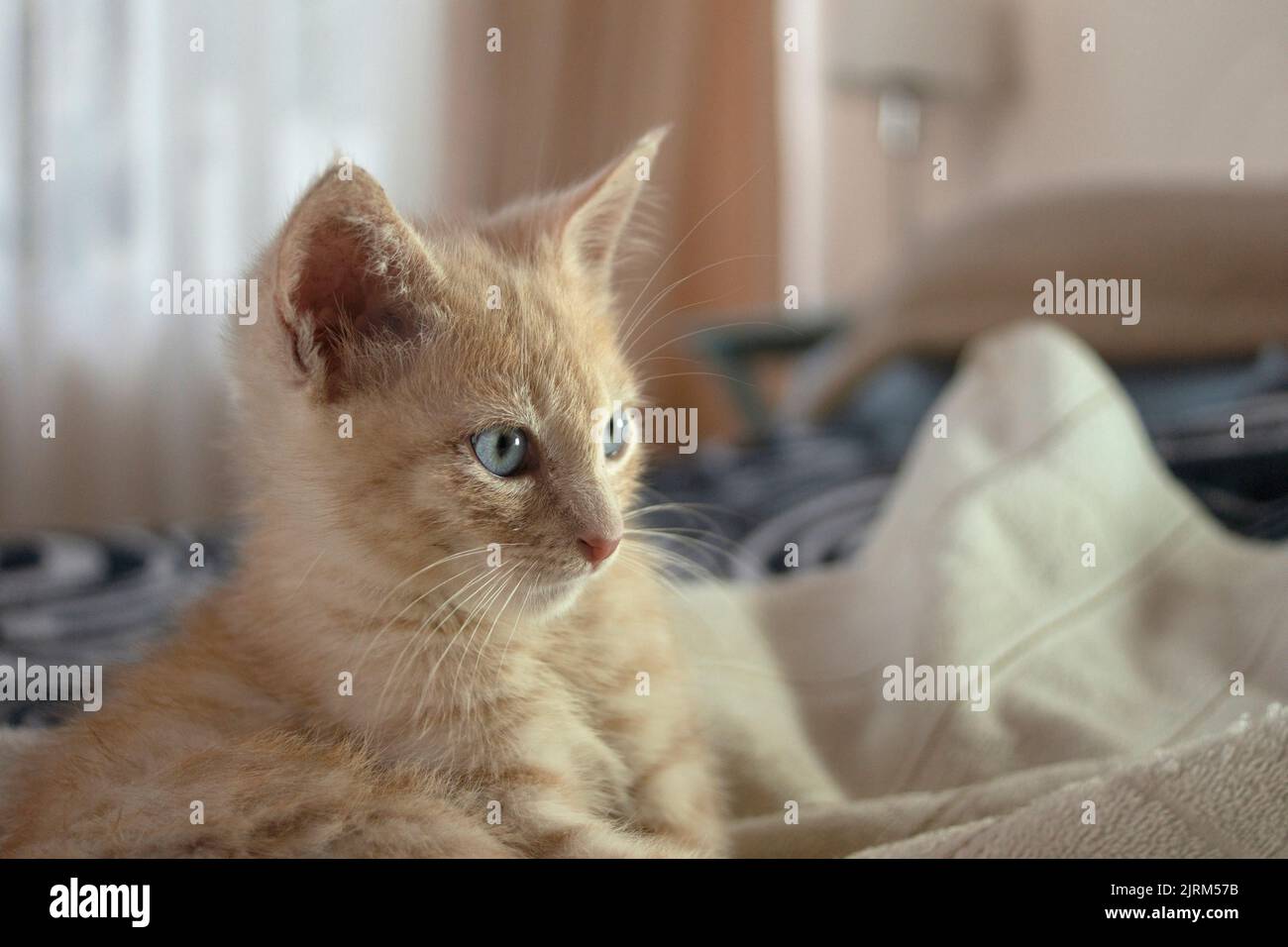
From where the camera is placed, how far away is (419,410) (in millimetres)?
829

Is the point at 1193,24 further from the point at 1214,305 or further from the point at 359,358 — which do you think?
the point at 359,358

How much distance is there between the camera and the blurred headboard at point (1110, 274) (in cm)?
227

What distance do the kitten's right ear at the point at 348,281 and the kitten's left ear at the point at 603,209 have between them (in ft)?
0.62

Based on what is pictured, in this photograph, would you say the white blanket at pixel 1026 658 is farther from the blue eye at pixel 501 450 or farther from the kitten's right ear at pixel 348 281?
the kitten's right ear at pixel 348 281

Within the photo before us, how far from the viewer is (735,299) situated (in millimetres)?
4816

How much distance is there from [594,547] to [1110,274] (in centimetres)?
194

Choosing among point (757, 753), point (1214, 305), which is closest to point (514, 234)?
point (757, 753)

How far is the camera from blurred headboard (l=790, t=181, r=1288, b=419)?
2266 mm

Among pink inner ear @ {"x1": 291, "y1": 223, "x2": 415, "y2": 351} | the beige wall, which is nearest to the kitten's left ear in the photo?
pink inner ear @ {"x1": 291, "y1": 223, "x2": 415, "y2": 351}

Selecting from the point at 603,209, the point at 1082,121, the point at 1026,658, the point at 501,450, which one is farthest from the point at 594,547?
the point at 1082,121

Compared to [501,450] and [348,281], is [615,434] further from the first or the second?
[348,281]

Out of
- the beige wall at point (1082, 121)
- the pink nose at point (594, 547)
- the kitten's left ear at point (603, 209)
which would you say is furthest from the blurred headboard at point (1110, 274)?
the pink nose at point (594, 547)

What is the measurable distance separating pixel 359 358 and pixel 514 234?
0.23 m

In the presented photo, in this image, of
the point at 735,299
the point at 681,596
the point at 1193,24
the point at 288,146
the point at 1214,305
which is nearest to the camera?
the point at 681,596
